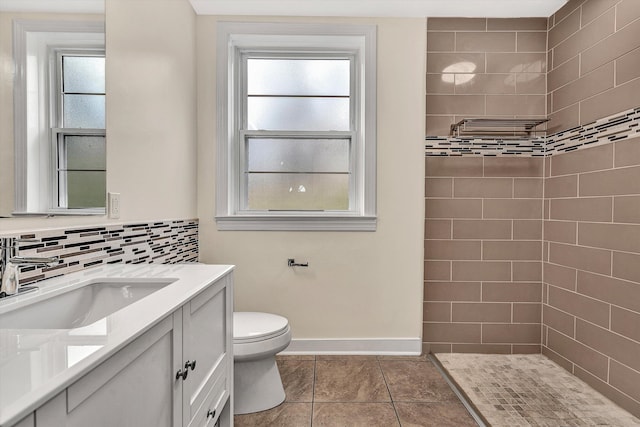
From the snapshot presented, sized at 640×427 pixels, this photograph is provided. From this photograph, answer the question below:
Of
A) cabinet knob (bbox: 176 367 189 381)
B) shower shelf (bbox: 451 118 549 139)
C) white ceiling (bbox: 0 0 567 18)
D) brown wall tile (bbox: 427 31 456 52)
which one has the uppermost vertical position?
white ceiling (bbox: 0 0 567 18)

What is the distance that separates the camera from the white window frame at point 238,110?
2.50 meters

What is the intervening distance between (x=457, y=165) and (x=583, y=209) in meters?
0.75

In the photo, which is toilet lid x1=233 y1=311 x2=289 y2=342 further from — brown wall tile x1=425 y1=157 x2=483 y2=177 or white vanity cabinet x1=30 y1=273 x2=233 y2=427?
brown wall tile x1=425 y1=157 x2=483 y2=177

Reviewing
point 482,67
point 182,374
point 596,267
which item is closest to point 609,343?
point 596,267

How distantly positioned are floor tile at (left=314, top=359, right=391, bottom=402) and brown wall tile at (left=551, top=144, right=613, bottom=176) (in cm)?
167

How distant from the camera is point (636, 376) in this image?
1799mm

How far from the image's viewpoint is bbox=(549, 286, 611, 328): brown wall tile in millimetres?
2021

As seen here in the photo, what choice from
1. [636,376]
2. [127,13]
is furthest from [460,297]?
[127,13]

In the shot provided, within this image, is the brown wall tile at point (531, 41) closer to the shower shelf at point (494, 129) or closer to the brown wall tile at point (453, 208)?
the shower shelf at point (494, 129)

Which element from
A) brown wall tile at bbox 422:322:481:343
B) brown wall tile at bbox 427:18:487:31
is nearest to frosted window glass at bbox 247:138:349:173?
brown wall tile at bbox 427:18:487:31

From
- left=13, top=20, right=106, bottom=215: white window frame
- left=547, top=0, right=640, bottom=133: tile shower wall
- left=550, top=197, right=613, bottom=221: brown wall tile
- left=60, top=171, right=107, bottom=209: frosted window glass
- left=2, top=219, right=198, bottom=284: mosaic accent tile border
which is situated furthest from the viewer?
left=550, top=197, right=613, bottom=221: brown wall tile

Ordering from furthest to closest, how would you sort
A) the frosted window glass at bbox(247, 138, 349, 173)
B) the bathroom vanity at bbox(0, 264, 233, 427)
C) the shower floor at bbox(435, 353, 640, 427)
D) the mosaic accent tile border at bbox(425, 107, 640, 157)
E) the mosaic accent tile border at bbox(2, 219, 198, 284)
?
the frosted window glass at bbox(247, 138, 349, 173) < the mosaic accent tile border at bbox(425, 107, 640, 157) < the shower floor at bbox(435, 353, 640, 427) < the mosaic accent tile border at bbox(2, 219, 198, 284) < the bathroom vanity at bbox(0, 264, 233, 427)

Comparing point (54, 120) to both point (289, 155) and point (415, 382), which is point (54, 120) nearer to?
point (289, 155)

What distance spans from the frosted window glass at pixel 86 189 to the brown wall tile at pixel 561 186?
246cm
